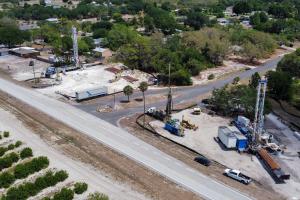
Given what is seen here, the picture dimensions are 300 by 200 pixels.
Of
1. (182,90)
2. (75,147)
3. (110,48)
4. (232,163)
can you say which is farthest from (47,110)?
(110,48)

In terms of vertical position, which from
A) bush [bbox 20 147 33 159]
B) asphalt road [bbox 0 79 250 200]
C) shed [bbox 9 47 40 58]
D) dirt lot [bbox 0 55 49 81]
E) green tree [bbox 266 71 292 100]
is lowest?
dirt lot [bbox 0 55 49 81]

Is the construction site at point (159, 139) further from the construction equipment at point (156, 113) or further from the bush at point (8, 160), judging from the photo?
the bush at point (8, 160)

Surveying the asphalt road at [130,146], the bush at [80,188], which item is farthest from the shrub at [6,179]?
the asphalt road at [130,146]

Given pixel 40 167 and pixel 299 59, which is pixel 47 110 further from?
pixel 299 59

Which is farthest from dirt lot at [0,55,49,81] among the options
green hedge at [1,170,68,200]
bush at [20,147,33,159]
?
Answer: green hedge at [1,170,68,200]

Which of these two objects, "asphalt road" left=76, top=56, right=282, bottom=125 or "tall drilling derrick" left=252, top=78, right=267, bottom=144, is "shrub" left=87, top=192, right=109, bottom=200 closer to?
"asphalt road" left=76, top=56, right=282, bottom=125

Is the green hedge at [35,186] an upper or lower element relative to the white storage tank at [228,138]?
lower

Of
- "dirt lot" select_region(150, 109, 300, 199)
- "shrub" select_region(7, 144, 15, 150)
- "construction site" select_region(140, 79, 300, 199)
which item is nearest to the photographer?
"dirt lot" select_region(150, 109, 300, 199)
